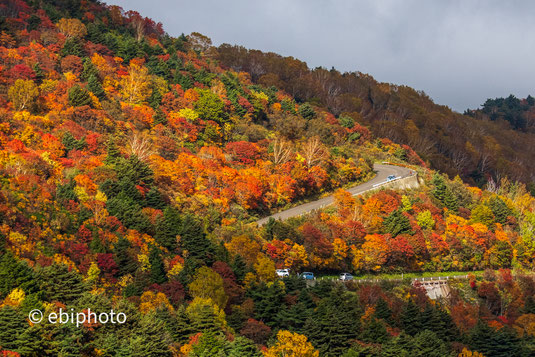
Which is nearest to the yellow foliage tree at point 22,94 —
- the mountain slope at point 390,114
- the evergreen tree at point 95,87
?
the evergreen tree at point 95,87

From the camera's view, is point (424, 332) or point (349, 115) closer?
point (424, 332)

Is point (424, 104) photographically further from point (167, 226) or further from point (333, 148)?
point (167, 226)

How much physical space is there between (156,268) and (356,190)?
38788mm

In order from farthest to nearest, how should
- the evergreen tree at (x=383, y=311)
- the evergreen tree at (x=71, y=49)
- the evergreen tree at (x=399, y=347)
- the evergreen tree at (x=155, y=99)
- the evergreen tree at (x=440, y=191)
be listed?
the evergreen tree at (x=71, y=49)
the evergreen tree at (x=155, y=99)
the evergreen tree at (x=440, y=191)
the evergreen tree at (x=383, y=311)
the evergreen tree at (x=399, y=347)

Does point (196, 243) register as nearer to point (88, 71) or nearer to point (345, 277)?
point (345, 277)

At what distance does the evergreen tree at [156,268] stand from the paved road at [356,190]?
58.1 feet

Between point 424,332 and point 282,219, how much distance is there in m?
25.4

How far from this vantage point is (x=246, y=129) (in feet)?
314

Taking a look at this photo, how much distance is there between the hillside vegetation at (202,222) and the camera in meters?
46.9

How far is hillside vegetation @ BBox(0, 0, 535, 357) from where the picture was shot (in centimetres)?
4688

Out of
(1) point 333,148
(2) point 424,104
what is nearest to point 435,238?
(1) point 333,148

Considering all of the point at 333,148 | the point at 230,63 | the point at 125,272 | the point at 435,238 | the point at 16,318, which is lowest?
the point at 16,318

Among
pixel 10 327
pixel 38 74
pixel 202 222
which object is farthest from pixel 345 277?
pixel 38 74

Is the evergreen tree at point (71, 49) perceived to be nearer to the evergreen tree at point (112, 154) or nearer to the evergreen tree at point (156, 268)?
the evergreen tree at point (112, 154)
